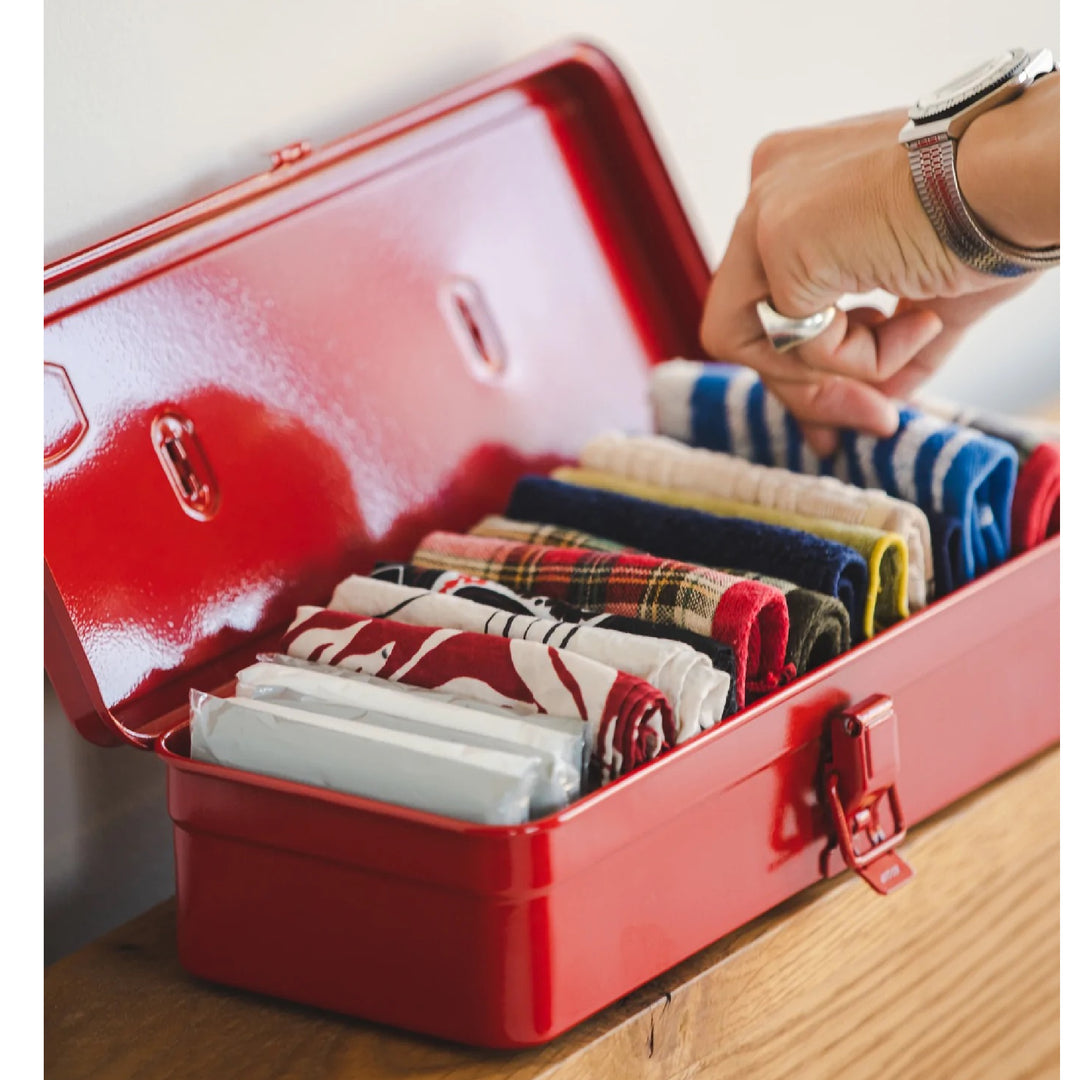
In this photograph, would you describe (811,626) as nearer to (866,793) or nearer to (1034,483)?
(866,793)

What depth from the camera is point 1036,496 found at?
0.88 meters

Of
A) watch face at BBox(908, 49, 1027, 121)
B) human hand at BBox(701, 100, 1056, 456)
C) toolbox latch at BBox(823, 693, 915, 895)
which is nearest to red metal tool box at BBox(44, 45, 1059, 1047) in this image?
toolbox latch at BBox(823, 693, 915, 895)

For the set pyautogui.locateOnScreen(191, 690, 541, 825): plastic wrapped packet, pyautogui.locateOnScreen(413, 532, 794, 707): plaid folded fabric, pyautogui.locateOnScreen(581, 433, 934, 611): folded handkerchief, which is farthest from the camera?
pyautogui.locateOnScreen(581, 433, 934, 611): folded handkerchief

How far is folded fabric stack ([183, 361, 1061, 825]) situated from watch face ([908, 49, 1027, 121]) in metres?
0.21

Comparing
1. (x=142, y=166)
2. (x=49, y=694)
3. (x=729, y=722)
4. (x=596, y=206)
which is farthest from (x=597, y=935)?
(x=596, y=206)

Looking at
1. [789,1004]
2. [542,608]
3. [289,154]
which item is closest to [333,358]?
[289,154]

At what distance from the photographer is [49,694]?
802 millimetres

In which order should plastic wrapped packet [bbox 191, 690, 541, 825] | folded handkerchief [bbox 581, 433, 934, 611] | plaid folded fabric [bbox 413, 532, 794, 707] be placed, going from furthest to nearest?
1. folded handkerchief [bbox 581, 433, 934, 611]
2. plaid folded fabric [bbox 413, 532, 794, 707]
3. plastic wrapped packet [bbox 191, 690, 541, 825]

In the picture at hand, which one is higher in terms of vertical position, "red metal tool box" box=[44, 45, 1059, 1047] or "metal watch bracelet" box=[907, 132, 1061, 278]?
"metal watch bracelet" box=[907, 132, 1061, 278]

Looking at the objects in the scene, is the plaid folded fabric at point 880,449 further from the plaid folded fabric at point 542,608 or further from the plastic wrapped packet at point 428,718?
the plastic wrapped packet at point 428,718

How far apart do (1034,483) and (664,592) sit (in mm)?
288

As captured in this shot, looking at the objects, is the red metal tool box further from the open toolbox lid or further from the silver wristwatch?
the silver wristwatch

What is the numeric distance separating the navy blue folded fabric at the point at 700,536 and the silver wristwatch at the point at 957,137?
0.59 feet

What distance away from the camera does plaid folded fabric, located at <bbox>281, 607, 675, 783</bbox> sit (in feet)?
2.14
